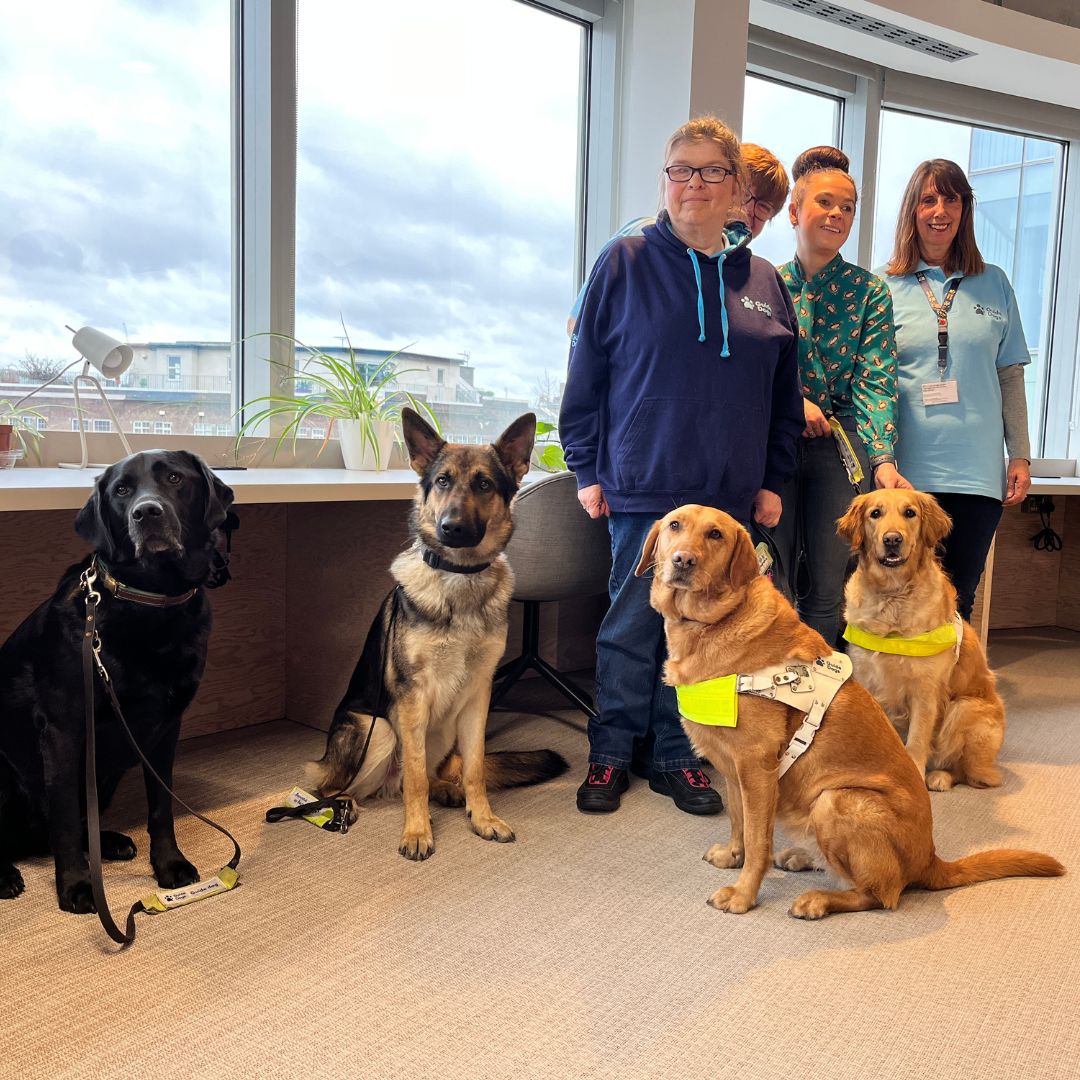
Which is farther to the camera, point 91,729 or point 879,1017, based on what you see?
point 91,729

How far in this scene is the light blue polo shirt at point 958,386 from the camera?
3031 mm

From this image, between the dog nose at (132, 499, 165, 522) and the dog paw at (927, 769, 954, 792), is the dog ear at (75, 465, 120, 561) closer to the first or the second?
the dog nose at (132, 499, 165, 522)

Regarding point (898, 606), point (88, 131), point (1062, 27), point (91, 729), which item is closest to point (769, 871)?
point (898, 606)

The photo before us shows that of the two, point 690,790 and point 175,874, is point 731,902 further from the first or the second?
point 175,874

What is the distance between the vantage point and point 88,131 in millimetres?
2873

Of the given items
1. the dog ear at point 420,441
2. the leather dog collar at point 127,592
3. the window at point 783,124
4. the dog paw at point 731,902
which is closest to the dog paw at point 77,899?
the leather dog collar at point 127,592

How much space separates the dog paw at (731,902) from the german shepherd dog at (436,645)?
1.78ft

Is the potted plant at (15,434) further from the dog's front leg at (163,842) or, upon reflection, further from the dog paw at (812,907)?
the dog paw at (812,907)

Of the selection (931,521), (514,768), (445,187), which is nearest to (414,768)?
(514,768)

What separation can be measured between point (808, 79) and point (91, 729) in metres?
4.57

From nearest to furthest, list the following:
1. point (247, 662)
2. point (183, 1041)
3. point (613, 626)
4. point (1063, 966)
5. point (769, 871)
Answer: point (183, 1041)
point (1063, 966)
point (769, 871)
point (613, 626)
point (247, 662)

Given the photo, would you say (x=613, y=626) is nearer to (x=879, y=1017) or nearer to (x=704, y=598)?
(x=704, y=598)

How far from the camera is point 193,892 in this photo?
1917mm

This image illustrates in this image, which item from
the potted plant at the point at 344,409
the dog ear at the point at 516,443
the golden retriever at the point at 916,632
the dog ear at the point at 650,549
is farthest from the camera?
the potted plant at the point at 344,409
